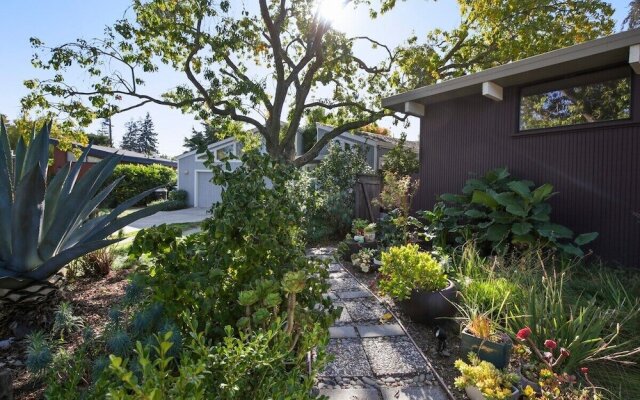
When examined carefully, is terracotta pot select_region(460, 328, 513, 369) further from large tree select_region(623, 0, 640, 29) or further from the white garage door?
large tree select_region(623, 0, 640, 29)

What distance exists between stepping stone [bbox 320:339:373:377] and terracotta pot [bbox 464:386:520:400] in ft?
2.00

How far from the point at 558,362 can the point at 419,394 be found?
88 cm

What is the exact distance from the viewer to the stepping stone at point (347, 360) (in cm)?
234

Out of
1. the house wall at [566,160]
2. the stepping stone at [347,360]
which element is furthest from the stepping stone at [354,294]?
the house wall at [566,160]

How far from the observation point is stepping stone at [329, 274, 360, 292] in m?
4.09

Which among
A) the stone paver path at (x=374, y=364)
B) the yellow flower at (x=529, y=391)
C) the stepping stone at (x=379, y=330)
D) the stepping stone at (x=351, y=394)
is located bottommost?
the stepping stone at (x=351, y=394)

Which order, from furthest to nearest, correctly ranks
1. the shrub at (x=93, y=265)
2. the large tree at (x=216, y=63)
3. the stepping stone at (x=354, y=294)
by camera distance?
1. the large tree at (x=216, y=63)
2. the shrub at (x=93, y=265)
3. the stepping stone at (x=354, y=294)

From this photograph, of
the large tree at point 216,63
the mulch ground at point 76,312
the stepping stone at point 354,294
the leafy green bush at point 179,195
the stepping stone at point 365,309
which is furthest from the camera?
the leafy green bush at point 179,195

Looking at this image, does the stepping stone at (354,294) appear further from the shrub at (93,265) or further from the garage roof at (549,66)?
the garage roof at (549,66)

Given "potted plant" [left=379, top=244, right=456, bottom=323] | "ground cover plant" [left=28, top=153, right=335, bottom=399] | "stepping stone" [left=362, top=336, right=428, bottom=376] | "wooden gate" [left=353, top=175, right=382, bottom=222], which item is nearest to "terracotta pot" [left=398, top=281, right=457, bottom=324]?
"potted plant" [left=379, top=244, right=456, bottom=323]

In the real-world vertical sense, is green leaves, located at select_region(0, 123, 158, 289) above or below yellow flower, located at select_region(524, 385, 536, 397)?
above

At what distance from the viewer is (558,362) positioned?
6.99 ft

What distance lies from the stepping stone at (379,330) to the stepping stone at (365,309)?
0.15 m

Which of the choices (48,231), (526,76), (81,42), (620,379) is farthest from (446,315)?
(81,42)
